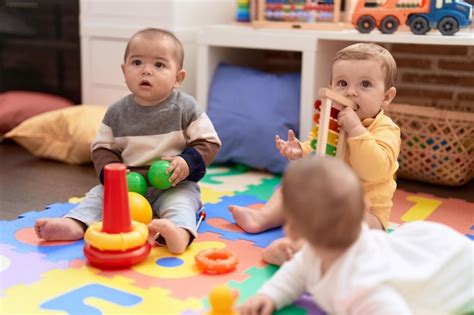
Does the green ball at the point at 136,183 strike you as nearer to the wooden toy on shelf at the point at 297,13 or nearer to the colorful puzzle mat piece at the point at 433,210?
the colorful puzzle mat piece at the point at 433,210

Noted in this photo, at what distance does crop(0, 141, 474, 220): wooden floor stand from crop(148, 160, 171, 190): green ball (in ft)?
1.20

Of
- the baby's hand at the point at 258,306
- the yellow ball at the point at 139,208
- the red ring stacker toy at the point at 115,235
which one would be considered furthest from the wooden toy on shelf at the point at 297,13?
the baby's hand at the point at 258,306

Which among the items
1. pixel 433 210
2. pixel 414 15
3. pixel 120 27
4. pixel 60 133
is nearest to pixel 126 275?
pixel 433 210

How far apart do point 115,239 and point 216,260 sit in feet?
0.68

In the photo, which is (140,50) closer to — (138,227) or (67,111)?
(138,227)

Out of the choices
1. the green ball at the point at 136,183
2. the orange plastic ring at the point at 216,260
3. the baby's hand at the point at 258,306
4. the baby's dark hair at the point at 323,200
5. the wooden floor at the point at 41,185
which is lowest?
the wooden floor at the point at 41,185

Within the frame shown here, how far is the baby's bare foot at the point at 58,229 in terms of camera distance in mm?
1363

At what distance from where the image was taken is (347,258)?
94 cm

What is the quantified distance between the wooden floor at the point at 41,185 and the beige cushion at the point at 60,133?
35mm

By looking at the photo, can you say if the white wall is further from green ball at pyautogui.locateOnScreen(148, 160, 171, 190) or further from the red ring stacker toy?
the red ring stacker toy

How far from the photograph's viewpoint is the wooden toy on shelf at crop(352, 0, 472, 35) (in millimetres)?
1854

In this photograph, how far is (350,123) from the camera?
4.29ft

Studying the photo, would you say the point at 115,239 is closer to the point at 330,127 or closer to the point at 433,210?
the point at 330,127

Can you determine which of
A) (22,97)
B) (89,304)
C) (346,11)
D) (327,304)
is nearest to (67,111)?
(22,97)
